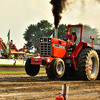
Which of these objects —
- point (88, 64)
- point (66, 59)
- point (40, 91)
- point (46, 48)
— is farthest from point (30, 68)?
point (40, 91)

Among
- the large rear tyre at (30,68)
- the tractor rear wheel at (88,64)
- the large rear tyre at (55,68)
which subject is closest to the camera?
the large rear tyre at (55,68)

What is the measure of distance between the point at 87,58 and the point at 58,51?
1.66 m

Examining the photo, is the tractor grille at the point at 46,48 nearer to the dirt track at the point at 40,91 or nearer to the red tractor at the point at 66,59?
the red tractor at the point at 66,59

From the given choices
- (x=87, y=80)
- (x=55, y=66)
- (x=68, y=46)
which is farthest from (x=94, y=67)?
(x=55, y=66)

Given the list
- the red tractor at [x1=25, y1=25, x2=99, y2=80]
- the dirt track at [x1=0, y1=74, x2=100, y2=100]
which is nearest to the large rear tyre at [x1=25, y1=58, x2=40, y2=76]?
the red tractor at [x1=25, y1=25, x2=99, y2=80]

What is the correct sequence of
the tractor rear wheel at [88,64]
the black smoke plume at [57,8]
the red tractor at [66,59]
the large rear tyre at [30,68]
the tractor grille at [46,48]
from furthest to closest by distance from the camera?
the black smoke plume at [57,8], the large rear tyre at [30,68], the tractor rear wheel at [88,64], the tractor grille at [46,48], the red tractor at [66,59]

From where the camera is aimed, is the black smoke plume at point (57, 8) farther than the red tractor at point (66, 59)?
Yes

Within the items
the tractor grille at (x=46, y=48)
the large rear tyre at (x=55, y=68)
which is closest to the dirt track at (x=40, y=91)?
the large rear tyre at (x=55, y=68)

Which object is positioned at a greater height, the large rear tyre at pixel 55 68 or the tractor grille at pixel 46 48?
the tractor grille at pixel 46 48

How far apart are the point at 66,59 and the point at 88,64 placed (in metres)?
1.31

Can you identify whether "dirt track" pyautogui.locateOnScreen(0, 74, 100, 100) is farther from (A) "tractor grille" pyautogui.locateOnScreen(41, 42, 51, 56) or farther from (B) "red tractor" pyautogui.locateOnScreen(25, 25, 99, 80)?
(A) "tractor grille" pyautogui.locateOnScreen(41, 42, 51, 56)

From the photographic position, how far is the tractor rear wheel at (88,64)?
1224cm

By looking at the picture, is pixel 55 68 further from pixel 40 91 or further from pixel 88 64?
pixel 40 91

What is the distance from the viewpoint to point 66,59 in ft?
42.3
